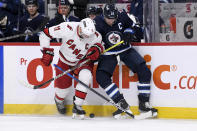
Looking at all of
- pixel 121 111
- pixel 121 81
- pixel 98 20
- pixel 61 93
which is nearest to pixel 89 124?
pixel 121 111

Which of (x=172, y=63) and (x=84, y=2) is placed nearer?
(x=172, y=63)

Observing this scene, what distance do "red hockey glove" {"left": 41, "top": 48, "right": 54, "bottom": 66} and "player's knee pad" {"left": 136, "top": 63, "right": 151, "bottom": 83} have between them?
83 centimetres

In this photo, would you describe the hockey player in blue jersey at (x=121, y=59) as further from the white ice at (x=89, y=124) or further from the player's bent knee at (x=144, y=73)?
the white ice at (x=89, y=124)

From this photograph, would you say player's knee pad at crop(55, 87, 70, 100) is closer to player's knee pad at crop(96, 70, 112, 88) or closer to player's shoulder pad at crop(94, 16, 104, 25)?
player's knee pad at crop(96, 70, 112, 88)

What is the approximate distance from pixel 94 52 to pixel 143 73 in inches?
20.3

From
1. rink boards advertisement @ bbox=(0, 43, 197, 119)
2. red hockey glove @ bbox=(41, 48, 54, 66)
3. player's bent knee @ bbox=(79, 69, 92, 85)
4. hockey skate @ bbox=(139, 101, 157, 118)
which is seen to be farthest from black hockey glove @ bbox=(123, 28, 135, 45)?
red hockey glove @ bbox=(41, 48, 54, 66)

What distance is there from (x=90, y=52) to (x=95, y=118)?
0.67 meters

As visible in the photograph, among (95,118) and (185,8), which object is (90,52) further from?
(185,8)

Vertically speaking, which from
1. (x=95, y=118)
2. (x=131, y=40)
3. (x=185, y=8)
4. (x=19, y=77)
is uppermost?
(x=185, y=8)

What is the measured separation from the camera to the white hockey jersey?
183 inches

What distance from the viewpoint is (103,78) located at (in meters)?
4.79

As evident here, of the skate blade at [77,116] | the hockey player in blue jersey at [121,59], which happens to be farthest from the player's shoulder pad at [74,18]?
the skate blade at [77,116]

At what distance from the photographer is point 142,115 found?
481 cm

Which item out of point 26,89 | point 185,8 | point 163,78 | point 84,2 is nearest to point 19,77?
point 26,89
